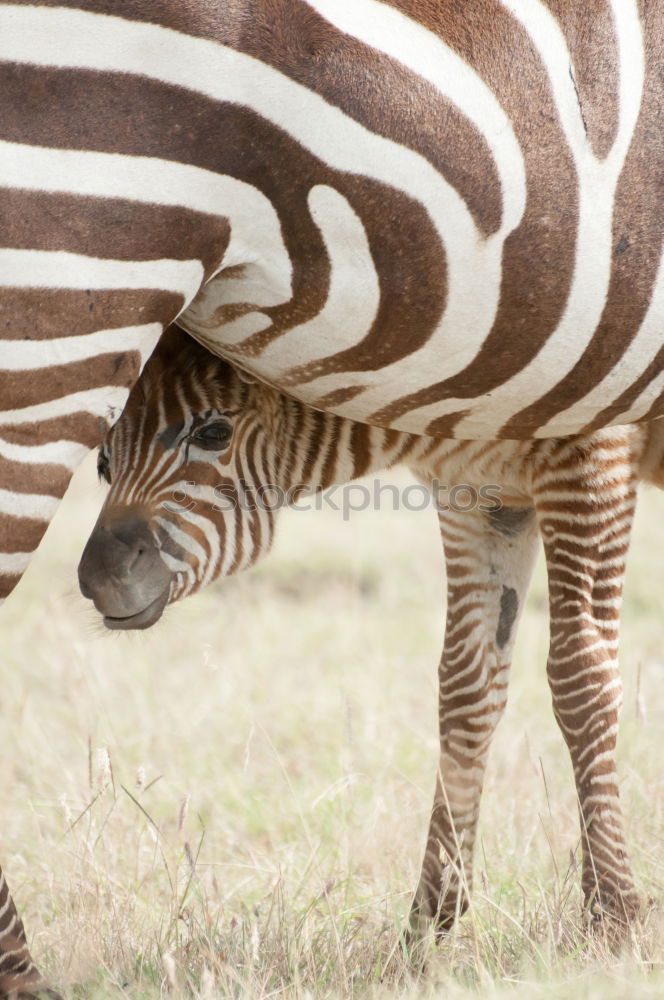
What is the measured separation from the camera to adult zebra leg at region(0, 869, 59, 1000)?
2689mm

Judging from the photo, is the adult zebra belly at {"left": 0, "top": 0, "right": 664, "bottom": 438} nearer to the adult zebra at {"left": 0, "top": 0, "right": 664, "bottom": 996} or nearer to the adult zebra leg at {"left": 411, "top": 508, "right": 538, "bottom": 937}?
the adult zebra at {"left": 0, "top": 0, "right": 664, "bottom": 996}

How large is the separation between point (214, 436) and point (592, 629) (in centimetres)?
149

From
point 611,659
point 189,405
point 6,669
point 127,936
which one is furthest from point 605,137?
point 6,669

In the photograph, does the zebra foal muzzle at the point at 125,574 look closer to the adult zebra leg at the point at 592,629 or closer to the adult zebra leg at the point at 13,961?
the adult zebra leg at the point at 13,961

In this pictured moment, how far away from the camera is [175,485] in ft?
11.5

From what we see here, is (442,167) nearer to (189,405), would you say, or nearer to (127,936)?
(189,405)

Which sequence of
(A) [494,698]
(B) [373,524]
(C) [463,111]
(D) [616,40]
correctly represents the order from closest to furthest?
1. (C) [463,111]
2. (D) [616,40]
3. (A) [494,698]
4. (B) [373,524]

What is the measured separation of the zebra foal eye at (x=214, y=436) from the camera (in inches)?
139

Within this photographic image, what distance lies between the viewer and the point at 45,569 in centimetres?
891

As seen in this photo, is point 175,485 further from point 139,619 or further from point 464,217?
point 464,217

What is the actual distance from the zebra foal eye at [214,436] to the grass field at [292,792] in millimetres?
682

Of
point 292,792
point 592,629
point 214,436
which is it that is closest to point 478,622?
point 592,629

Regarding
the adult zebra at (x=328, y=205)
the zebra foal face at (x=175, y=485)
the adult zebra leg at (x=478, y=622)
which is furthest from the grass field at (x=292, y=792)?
the adult zebra at (x=328, y=205)

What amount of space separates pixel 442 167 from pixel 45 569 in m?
7.36
